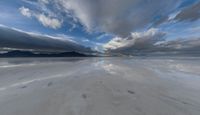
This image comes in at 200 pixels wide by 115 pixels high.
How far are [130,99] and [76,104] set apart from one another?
6.00 ft

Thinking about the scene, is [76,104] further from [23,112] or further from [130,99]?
[130,99]

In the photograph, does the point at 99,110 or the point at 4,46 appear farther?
the point at 4,46

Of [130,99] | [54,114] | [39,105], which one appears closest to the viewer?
[54,114]

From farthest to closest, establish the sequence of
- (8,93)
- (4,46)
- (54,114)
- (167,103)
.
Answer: (4,46) → (8,93) → (167,103) → (54,114)

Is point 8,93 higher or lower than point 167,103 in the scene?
lower

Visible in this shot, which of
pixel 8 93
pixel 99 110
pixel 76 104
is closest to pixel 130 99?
pixel 99 110

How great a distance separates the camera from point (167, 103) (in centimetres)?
358

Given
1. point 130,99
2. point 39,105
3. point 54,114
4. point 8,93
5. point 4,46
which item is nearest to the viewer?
point 54,114

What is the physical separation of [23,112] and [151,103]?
12.0 feet

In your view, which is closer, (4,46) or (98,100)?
(98,100)

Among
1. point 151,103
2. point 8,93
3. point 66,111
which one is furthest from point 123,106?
point 8,93

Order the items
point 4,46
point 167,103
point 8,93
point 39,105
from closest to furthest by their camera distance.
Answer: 1. point 39,105
2. point 167,103
3. point 8,93
4. point 4,46

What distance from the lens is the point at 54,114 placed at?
110 inches

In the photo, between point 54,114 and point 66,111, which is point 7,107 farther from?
point 66,111
